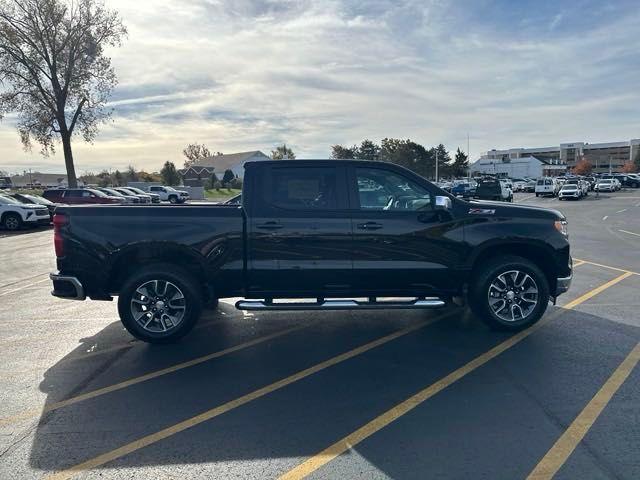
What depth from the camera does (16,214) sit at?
18.8 meters

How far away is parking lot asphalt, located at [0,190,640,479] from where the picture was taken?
3.16 metres

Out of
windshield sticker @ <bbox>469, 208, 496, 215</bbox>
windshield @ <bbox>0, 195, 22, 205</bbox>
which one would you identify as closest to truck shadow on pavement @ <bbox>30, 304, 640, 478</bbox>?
windshield sticker @ <bbox>469, 208, 496, 215</bbox>

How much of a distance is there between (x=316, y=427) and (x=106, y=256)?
3.14m

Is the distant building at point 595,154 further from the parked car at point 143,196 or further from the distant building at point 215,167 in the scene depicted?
the parked car at point 143,196

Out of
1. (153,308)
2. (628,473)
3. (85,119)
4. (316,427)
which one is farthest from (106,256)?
(85,119)

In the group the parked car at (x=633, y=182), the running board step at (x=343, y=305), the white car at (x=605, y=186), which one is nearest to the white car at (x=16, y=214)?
the running board step at (x=343, y=305)

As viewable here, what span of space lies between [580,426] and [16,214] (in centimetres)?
2083

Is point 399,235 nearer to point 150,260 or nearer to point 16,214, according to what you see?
point 150,260

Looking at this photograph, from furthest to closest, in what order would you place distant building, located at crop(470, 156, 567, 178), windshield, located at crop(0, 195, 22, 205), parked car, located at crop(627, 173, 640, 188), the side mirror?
1. distant building, located at crop(470, 156, 567, 178)
2. parked car, located at crop(627, 173, 640, 188)
3. windshield, located at crop(0, 195, 22, 205)
4. the side mirror

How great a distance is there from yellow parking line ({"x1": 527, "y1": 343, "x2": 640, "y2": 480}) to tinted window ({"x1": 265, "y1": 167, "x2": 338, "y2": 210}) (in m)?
3.09

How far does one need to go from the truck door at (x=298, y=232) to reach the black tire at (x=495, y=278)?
1539 mm

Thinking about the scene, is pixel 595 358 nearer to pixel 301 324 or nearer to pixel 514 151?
pixel 301 324

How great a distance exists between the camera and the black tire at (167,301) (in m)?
5.28

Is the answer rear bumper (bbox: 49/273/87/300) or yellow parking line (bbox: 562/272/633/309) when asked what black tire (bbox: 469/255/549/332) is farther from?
rear bumper (bbox: 49/273/87/300)
